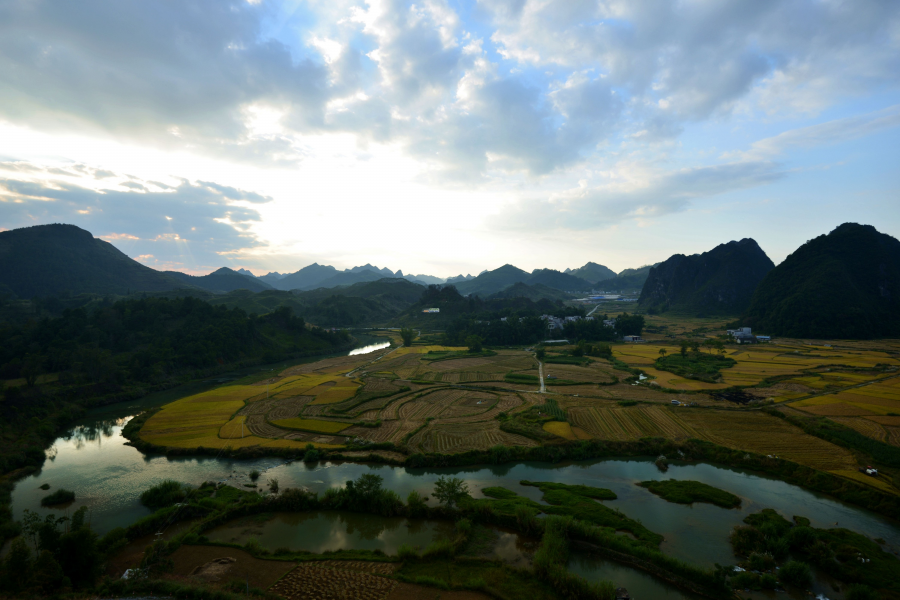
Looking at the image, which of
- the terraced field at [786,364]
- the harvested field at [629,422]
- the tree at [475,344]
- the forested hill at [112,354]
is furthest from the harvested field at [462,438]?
the tree at [475,344]

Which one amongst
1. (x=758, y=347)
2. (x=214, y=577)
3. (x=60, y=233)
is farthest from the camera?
(x=60, y=233)

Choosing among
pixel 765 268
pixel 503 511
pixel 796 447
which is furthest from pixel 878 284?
pixel 503 511

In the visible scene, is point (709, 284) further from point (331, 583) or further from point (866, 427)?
point (331, 583)

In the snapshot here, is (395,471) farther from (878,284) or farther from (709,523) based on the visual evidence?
(878,284)

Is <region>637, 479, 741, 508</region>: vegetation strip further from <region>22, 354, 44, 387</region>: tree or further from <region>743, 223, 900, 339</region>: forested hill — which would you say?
<region>743, 223, 900, 339</region>: forested hill

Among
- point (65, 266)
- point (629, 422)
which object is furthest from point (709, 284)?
point (65, 266)

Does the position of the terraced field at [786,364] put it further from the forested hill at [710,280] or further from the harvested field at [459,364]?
the forested hill at [710,280]

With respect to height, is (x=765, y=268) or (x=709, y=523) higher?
(x=765, y=268)
